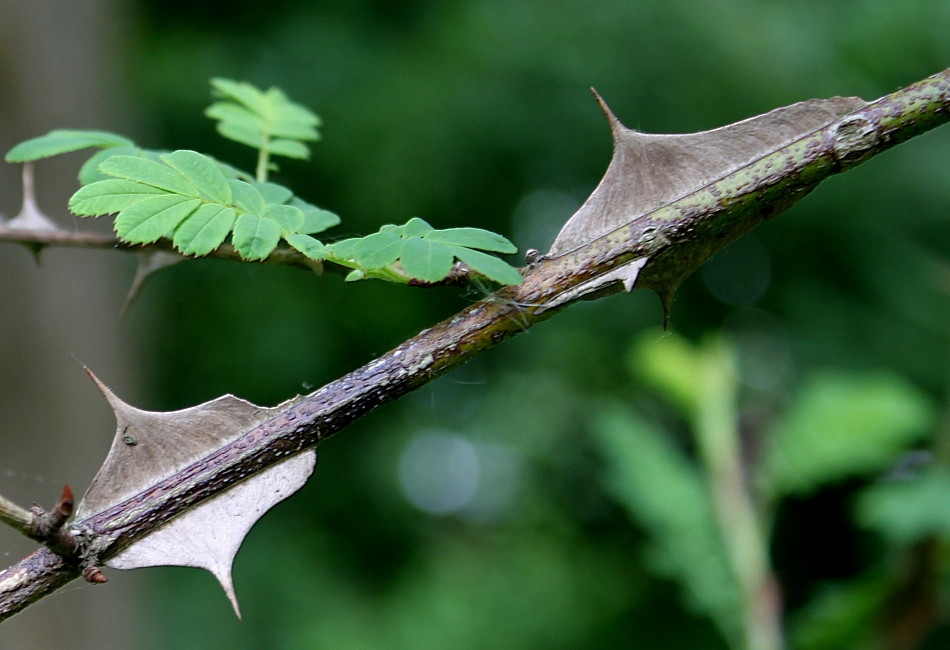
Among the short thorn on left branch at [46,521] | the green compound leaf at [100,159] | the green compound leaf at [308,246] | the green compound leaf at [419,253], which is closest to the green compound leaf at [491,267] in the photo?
the green compound leaf at [419,253]

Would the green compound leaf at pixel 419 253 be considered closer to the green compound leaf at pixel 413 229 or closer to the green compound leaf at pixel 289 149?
the green compound leaf at pixel 413 229

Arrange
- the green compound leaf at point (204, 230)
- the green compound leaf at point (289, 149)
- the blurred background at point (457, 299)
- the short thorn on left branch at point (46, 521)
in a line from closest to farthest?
the short thorn on left branch at point (46, 521) < the green compound leaf at point (204, 230) < the green compound leaf at point (289, 149) < the blurred background at point (457, 299)

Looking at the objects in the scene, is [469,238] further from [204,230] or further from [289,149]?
[289,149]

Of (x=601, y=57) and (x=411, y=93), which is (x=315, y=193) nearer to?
(x=411, y=93)

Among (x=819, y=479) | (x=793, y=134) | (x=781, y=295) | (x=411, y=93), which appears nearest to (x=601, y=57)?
(x=411, y=93)

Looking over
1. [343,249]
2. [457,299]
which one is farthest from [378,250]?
[457,299]

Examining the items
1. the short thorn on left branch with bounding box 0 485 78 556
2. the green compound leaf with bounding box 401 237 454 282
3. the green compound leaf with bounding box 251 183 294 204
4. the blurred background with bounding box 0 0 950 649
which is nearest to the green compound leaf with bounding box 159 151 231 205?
the green compound leaf with bounding box 251 183 294 204
